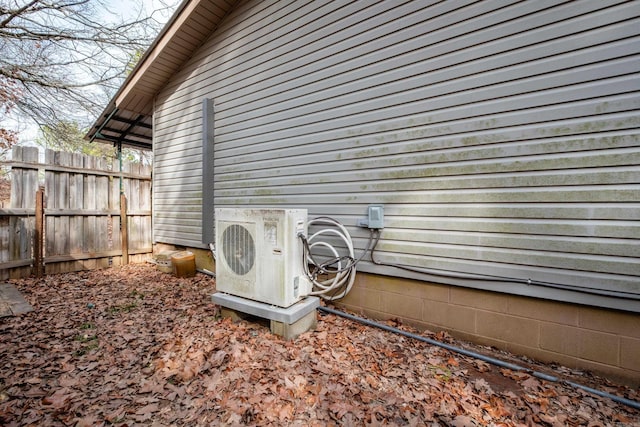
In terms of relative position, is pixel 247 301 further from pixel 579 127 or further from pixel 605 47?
pixel 605 47

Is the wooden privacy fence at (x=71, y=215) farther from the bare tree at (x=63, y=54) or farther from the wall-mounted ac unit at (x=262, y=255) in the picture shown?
the bare tree at (x=63, y=54)

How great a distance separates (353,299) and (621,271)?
225 centimetres

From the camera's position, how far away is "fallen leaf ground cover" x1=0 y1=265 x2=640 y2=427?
1628mm

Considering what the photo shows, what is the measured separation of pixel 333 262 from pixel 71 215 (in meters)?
5.08

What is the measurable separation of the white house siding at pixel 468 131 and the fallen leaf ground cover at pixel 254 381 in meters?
0.73

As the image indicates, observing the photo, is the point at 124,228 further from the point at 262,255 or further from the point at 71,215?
the point at 262,255

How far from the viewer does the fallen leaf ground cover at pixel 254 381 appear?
1628 mm

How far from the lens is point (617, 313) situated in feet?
6.39

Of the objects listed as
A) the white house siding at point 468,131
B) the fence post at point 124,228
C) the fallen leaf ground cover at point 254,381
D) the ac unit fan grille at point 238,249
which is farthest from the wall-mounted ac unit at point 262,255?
the fence post at point 124,228

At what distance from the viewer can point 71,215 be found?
4.93 m

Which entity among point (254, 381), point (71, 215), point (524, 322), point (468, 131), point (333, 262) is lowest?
point (254, 381)

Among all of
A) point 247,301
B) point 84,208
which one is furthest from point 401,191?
point 84,208

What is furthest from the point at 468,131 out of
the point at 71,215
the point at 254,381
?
the point at 71,215

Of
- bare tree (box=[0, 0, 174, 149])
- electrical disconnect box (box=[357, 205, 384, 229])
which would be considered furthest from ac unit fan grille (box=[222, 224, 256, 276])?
bare tree (box=[0, 0, 174, 149])
